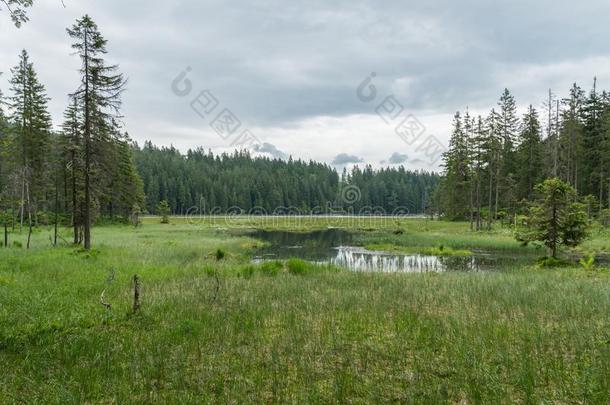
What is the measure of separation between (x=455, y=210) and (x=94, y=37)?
67.6m

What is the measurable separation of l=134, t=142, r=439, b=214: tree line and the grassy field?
109 m

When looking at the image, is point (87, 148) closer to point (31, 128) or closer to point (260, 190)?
point (31, 128)

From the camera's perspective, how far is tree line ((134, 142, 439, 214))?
131 meters

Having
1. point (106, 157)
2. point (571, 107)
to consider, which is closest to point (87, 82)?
point (106, 157)

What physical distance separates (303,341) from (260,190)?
14497 centimetres

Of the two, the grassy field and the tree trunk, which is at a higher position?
the tree trunk

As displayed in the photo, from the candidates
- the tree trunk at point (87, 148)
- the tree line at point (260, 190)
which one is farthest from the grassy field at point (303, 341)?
the tree line at point (260, 190)

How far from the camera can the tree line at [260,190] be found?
13125 centimetres

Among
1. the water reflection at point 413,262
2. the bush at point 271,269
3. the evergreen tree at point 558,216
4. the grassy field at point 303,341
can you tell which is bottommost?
the water reflection at point 413,262

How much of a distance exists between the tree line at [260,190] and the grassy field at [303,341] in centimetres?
10871

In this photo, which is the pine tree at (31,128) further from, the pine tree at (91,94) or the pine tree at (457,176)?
the pine tree at (457,176)

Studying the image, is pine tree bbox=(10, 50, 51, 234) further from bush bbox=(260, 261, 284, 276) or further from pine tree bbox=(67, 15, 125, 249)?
bush bbox=(260, 261, 284, 276)

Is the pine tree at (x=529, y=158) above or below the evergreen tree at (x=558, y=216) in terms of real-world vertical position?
above

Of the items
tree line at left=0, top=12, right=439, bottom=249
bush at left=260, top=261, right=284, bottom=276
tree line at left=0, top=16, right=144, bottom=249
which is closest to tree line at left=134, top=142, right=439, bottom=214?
tree line at left=0, top=12, right=439, bottom=249
